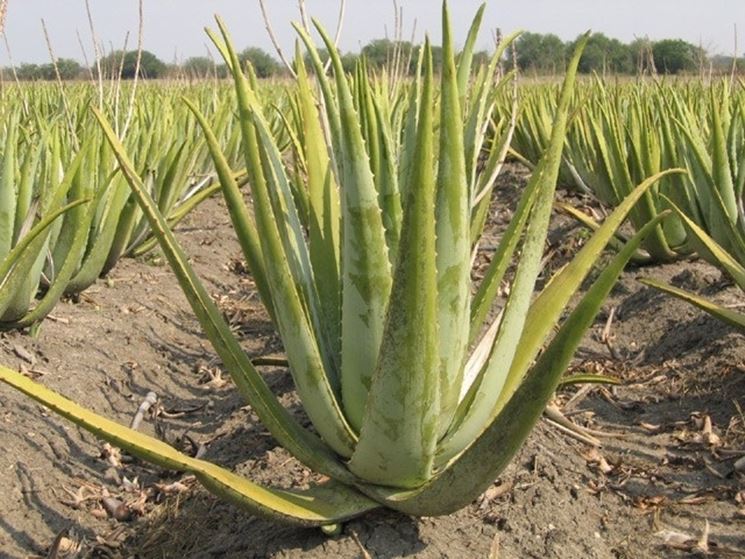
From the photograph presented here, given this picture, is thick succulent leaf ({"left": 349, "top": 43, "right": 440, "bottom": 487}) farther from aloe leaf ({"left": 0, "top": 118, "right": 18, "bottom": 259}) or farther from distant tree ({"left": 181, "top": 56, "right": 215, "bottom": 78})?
distant tree ({"left": 181, "top": 56, "right": 215, "bottom": 78})

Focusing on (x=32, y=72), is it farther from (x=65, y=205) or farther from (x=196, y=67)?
(x=196, y=67)

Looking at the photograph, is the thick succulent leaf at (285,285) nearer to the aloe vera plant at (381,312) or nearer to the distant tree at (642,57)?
the aloe vera plant at (381,312)

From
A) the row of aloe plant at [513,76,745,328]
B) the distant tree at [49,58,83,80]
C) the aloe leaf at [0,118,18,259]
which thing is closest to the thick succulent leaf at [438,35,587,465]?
the row of aloe plant at [513,76,745,328]

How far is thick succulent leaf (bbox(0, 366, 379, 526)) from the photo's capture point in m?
1.41

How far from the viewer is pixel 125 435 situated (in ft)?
4.82

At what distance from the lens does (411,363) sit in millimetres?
1476

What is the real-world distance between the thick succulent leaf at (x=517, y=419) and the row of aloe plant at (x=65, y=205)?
1.05m

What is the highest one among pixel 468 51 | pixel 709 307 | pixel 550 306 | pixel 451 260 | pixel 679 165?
pixel 468 51

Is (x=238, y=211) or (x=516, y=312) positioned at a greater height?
(x=238, y=211)

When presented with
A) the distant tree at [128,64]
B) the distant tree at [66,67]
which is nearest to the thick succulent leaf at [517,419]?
the distant tree at [128,64]

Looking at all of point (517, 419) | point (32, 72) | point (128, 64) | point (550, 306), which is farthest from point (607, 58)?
point (517, 419)

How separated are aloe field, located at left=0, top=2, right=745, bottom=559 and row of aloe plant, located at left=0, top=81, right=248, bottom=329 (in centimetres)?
2

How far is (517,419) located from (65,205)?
159cm

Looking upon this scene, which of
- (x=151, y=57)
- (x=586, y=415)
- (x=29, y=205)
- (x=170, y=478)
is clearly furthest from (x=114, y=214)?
(x=151, y=57)
